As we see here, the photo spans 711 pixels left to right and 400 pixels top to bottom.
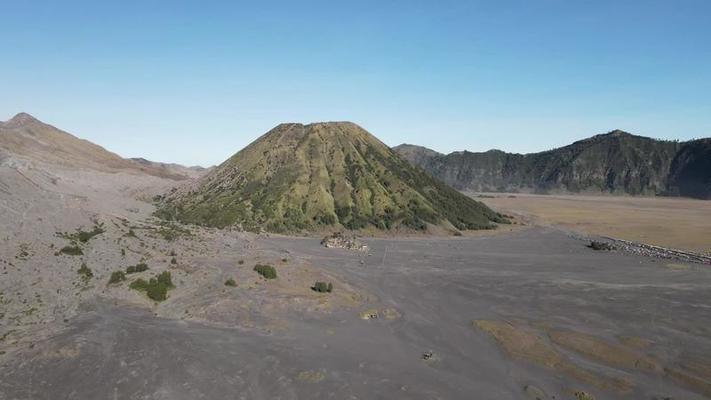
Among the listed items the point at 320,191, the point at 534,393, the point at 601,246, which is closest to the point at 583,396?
the point at 534,393

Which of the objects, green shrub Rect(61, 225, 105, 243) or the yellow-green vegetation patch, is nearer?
the yellow-green vegetation patch

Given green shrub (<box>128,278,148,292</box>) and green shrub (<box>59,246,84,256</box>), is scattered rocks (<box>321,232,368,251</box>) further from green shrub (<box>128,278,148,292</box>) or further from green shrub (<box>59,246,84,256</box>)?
green shrub (<box>128,278,148,292</box>)

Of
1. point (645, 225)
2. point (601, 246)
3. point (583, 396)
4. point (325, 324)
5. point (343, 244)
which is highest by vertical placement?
point (645, 225)

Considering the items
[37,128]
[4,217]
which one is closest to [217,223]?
[4,217]

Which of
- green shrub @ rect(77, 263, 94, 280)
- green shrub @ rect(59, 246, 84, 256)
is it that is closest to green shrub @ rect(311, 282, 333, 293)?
green shrub @ rect(77, 263, 94, 280)

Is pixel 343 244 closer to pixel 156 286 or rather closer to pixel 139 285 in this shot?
pixel 156 286

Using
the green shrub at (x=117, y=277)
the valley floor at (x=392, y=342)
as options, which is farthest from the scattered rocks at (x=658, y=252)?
the green shrub at (x=117, y=277)
